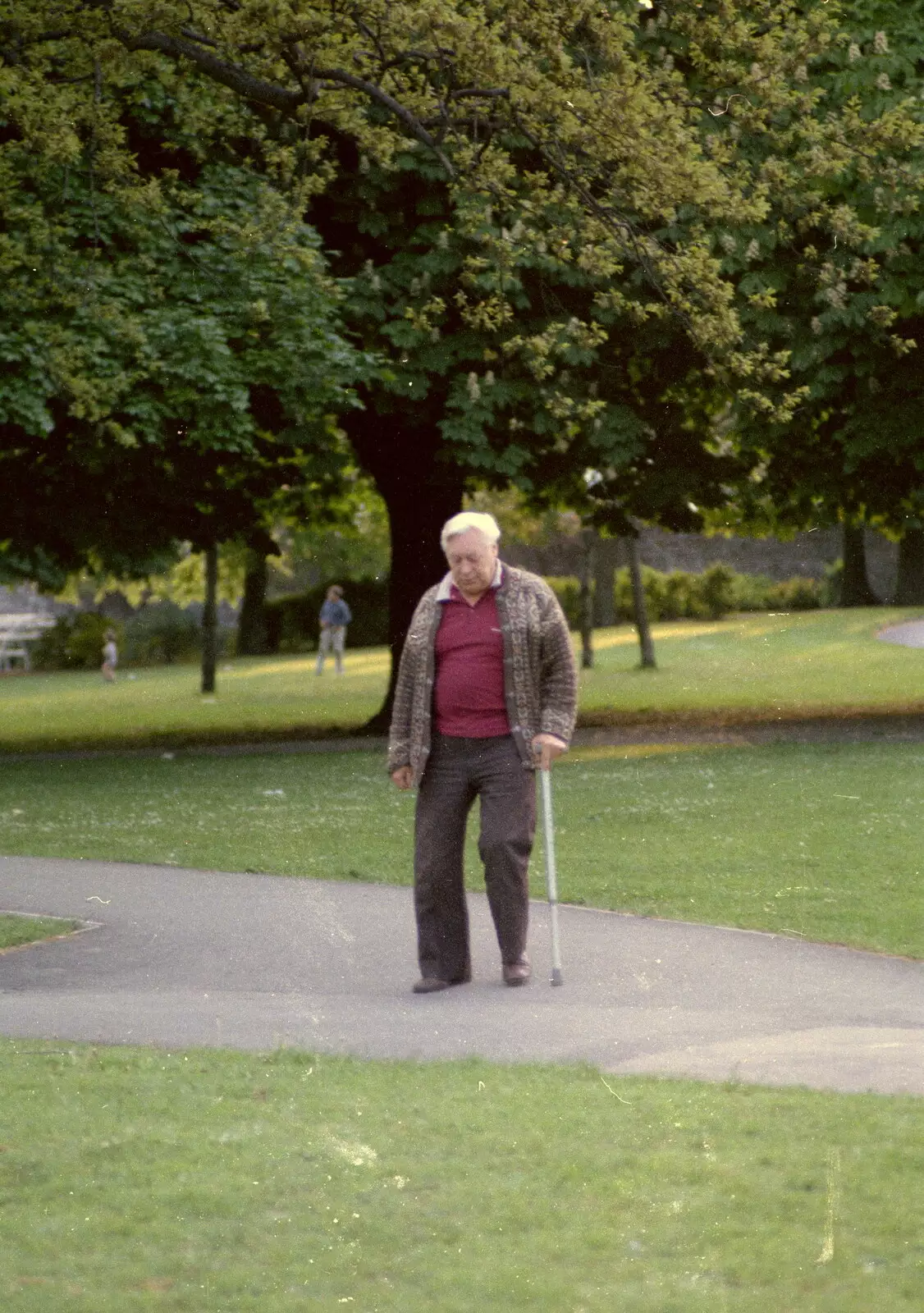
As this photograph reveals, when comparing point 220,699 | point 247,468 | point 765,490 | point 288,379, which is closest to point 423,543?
point 247,468

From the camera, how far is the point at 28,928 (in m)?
10.1

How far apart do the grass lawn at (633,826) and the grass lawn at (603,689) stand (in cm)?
715

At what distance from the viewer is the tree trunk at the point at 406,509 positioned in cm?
2367

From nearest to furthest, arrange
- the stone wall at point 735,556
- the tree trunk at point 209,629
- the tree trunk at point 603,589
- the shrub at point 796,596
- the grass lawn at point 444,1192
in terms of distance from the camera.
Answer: the grass lawn at point 444,1192, the tree trunk at point 209,629, the tree trunk at point 603,589, the shrub at point 796,596, the stone wall at point 735,556

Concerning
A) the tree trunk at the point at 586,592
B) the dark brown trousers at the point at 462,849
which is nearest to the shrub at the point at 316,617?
the tree trunk at the point at 586,592

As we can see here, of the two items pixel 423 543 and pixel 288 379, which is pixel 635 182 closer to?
pixel 288 379

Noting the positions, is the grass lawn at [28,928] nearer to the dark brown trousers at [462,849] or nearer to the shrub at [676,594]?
the dark brown trousers at [462,849]

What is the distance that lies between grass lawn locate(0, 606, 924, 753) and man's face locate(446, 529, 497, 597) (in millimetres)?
18568

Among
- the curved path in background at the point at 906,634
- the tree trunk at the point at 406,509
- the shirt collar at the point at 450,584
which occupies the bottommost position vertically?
the curved path in background at the point at 906,634

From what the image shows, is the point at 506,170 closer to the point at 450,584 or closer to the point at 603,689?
the point at 450,584

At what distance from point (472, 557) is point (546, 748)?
0.81 metres

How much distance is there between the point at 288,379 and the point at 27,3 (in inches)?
150

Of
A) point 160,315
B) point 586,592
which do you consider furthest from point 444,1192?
point 586,592

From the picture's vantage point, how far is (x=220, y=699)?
37.8 meters
